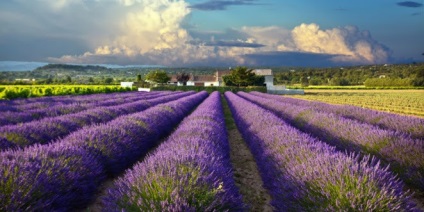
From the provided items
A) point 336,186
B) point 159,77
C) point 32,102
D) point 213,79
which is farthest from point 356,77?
point 336,186

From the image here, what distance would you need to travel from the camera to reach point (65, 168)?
382cm

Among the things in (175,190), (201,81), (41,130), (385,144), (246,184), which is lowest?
(201,81)

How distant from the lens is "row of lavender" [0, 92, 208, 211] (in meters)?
3.05

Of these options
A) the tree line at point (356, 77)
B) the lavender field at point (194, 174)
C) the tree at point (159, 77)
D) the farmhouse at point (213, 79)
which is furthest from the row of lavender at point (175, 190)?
the tree at point (159, 77)

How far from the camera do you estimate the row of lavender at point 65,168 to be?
10.00 feet

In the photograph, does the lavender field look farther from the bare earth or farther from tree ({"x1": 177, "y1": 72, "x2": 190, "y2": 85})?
tree ({"x1": 177, "y1": 72, "x2": 190, "y2": 85})

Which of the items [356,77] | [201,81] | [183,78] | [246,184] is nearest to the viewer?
[246,184]

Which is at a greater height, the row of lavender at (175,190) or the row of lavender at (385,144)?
the row of lavender at (175,190)

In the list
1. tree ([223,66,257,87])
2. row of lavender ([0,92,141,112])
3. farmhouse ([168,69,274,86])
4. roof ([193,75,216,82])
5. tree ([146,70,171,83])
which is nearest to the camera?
row of lavender ([0,92,141,112])

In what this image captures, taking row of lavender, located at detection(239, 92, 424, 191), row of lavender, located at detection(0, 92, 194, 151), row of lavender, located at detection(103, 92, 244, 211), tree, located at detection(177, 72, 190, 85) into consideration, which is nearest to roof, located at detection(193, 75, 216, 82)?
tree, located at detection(177, 72, 190, 85)

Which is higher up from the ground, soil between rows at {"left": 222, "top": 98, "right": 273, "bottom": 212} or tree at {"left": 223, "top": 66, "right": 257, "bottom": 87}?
tree at {"left": 223, "top": 66, "right": 257, "bottom": 87}

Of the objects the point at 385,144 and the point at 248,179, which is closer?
the point at 248,179

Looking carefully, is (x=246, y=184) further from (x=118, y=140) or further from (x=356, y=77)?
(x=356, y=77)

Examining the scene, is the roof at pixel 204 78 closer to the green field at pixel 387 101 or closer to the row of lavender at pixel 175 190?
the green field at pixel 387 101
